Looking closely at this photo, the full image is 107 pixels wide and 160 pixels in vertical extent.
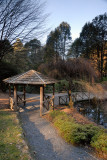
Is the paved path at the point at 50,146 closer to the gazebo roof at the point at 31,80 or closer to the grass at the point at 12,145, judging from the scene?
the grass at the point at 12,145

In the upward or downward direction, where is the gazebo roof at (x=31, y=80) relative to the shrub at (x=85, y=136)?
upward

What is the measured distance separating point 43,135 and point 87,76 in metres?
9.25

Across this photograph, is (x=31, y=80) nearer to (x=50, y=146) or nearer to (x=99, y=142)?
(x=50, y=146)

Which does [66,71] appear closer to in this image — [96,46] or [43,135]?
[43,135]

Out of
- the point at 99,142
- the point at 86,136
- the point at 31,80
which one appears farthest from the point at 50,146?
the point at 31,80

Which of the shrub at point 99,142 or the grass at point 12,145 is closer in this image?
the grass at point 12,145

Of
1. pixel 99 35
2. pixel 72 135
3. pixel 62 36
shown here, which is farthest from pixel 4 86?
→ pixel 99 35

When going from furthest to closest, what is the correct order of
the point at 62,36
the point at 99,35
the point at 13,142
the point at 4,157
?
the point at 99,35 < the point at 62,36 < the point at 13,142 < the point at 4,157

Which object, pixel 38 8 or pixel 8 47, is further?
pixel 8 47

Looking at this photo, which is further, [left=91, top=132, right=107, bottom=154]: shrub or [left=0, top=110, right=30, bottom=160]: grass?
[left=91, top=132, right=107, bottom=154]: shrub

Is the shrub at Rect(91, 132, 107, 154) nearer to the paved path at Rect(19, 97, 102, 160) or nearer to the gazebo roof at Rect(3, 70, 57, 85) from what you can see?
the paved path at Rect(19, 97, 102, 160)

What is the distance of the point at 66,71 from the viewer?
43.0ft

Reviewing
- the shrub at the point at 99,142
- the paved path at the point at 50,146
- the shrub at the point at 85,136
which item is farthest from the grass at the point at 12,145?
the shrub at the point at 99,142

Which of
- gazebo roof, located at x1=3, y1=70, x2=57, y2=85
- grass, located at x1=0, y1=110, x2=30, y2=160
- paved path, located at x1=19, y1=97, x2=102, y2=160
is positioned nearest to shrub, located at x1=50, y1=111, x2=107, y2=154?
paved path, located at x1=19, y1=97, x2=102, y2=160
